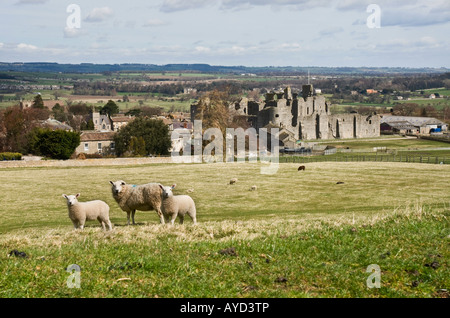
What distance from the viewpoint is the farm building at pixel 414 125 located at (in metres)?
136

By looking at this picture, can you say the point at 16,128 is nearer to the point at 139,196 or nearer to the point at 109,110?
the point at 139,196

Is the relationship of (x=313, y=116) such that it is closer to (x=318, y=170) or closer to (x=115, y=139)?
(x=115, y=139)

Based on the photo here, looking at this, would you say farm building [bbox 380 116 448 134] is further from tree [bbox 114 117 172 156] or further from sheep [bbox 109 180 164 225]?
sheep [bbox 109 180 164 225]

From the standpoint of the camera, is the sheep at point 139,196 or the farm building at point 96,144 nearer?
the sheep at point 139,196

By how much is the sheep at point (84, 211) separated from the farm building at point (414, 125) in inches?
5012

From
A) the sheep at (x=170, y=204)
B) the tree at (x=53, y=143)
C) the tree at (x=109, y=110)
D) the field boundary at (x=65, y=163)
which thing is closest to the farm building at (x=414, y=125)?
the tree at (x=109, y=110)

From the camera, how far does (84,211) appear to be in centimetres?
1872

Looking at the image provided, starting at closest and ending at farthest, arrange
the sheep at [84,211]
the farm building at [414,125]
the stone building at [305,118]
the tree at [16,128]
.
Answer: the sheep at [84,211] < the tree at [16,128] < the stone building at [305,118] < the farm building at [414,125]

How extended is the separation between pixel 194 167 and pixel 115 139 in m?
33.3

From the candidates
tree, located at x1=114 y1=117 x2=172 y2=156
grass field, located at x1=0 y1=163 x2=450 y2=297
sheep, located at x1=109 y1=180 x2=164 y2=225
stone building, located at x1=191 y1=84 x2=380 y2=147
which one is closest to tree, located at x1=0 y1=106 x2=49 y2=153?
tree, located at x1=114 y1=117 x2=172 y2=156

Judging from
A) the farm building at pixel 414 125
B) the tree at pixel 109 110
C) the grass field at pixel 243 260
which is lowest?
the farm building at pixel 414 125

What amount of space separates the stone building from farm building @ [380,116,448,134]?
410 inches

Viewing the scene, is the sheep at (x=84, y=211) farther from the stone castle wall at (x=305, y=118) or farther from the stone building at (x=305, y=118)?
the stone castle wall at (x=305, y=118)

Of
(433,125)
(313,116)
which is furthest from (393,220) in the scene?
(433,125)
